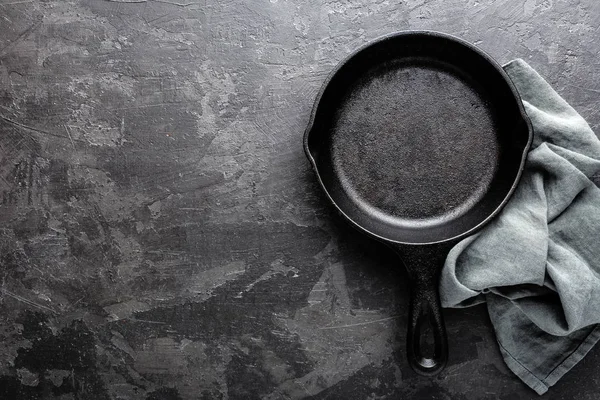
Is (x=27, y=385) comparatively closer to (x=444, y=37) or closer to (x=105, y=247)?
(x=105, y=247)

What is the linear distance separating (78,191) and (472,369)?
23.5 inches

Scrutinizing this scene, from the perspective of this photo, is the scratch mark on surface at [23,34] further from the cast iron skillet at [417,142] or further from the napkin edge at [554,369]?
the napkin edge at [554,369]

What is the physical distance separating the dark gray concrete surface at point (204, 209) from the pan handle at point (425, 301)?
0.05m

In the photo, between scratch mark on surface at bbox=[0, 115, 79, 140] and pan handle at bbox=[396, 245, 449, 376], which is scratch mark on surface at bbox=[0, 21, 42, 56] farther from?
pan handle at bbox=[396, 245, 449, 376]

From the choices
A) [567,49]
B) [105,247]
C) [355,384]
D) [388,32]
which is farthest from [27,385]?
[567,49]

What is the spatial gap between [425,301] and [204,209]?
32 centimetres

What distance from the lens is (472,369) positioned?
88 centimetres

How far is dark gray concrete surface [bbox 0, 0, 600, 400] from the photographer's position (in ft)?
2.91

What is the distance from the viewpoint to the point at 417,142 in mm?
872

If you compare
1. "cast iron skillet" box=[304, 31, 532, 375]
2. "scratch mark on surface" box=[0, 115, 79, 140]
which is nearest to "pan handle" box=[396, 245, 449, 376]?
"cast iron skillet" box=[304, 31, 532, 375]

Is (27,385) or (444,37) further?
(27,385)

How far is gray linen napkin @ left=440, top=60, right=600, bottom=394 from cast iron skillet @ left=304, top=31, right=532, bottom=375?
0.11 ft

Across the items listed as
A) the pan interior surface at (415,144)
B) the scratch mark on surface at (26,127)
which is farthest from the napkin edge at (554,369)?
the scratch mark on surface at (26,127)

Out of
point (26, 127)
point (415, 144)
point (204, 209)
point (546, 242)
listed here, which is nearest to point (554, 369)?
point (546, 242)
